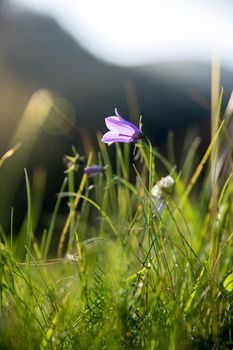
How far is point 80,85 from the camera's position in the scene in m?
7.93

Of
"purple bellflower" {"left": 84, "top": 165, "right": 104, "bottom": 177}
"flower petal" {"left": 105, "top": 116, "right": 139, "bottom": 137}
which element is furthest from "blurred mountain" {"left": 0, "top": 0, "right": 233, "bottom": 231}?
"flower petal" {"left": 105, "top": 116, "right": 139, "bottom": 137}

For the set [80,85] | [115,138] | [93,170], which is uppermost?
[115,138]

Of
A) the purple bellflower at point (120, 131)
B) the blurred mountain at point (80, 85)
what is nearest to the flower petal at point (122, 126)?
the purple bellflower at point (120, 131)

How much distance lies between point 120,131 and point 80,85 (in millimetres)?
6548

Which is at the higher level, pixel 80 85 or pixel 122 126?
pixel 122 126

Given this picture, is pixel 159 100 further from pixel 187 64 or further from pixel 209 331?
pixel 209 331

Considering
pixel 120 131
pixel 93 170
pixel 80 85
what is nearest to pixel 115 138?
pixel 120 131

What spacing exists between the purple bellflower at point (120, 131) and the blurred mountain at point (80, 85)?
17.1 feet

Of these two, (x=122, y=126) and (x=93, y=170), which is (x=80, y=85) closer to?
(x=93, y=170)

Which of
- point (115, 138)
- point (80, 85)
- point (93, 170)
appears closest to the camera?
point (115, 138)

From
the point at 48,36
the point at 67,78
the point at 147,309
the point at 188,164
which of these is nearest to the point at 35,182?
the point at 67,78

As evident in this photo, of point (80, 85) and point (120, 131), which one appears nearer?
point (120, 131)

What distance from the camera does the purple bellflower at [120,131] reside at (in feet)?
4.76

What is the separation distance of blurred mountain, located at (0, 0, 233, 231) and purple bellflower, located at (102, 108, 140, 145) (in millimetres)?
5216
